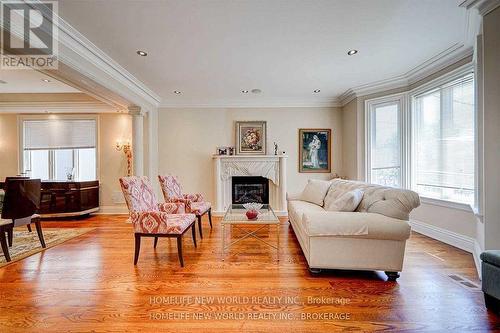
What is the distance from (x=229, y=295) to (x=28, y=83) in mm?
5620

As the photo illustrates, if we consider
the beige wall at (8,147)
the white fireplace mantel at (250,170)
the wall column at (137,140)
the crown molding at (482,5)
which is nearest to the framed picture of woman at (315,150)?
the white fireplace mantel at (250,170)

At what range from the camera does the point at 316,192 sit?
3764mm

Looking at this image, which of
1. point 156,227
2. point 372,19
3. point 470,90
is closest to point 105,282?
point 156,227

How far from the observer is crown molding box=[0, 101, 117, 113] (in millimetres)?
5172

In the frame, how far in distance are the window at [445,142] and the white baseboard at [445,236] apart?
0.47 m

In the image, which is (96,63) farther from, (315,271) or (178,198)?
(315,271)

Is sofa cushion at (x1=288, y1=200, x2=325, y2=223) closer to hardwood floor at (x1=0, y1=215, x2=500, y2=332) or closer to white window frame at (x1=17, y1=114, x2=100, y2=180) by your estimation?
hardwood floor at (x1=0, y1=215, x2=500, y2=332)

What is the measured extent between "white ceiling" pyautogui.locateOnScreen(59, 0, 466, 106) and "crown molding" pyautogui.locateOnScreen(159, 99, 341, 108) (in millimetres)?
1041

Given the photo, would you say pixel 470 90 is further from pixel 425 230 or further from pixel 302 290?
pixel 302 290

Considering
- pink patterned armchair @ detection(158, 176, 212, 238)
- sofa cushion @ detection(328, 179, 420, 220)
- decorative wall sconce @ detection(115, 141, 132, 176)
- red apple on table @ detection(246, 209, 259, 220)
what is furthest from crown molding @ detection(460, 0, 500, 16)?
decorative wall sconce @ detection(115, 141, 132, 176)

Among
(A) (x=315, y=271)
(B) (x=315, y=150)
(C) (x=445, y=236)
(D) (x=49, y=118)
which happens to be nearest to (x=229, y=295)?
(A) (x=315, y=271)

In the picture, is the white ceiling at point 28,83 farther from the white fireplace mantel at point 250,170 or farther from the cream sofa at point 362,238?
the cream sofa at point 362,238

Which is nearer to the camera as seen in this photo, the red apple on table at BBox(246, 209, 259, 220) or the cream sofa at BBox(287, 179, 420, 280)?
the cream sofa at BBox(287, 179, 420, 280)

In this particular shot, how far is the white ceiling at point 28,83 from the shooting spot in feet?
13.1
